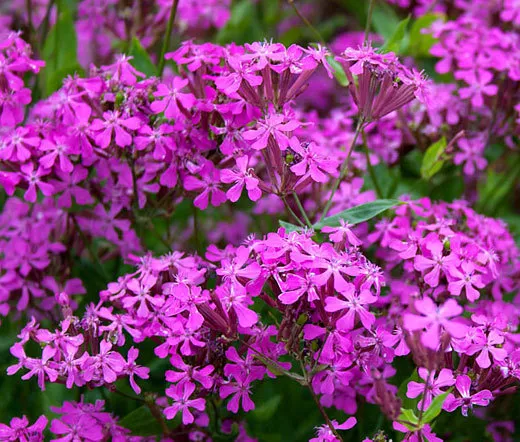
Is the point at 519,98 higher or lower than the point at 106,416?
higher

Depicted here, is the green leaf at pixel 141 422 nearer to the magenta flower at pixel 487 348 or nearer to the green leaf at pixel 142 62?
the magenta flower at pixel 487 348

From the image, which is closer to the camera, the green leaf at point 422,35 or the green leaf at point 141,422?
the green leaf at point 141,422

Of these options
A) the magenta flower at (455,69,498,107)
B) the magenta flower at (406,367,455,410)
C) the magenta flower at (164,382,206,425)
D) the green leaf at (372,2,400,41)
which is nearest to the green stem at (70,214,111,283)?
the magenta flower at (164,382,206,425)

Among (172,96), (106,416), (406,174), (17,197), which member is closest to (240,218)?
(406,174)

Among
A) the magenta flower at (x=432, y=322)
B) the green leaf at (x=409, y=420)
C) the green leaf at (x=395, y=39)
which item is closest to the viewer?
the magenta flower at (x=432, y=322)

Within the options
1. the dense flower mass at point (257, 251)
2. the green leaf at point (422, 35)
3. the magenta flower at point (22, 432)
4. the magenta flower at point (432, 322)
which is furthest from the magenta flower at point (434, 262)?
the green leaf at point (422, 35)

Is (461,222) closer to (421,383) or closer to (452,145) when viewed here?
(452,145)

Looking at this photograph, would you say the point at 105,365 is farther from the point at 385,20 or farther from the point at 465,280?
the point at 385,20
